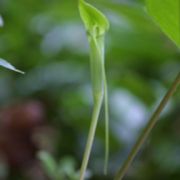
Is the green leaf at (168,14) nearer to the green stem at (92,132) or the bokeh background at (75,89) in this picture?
the green stem at (92,132)

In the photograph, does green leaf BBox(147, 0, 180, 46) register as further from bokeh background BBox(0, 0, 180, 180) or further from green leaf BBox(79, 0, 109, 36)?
bokeh background BBox(0, 0, 180, 180)

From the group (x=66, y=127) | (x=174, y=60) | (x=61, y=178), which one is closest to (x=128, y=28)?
(x=174, y=60)

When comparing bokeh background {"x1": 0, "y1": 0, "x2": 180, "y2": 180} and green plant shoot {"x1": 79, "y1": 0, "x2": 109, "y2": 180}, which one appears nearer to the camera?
green plant shoot {"x1": 79, "y1": 0, "x2": 109, "y2": 180}

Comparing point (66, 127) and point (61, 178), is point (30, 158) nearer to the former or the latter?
point (66, 127)

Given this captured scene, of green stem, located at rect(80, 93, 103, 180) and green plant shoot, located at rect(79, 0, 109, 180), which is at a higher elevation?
green plant shoot, located at rect(79, 0, 109, 180)

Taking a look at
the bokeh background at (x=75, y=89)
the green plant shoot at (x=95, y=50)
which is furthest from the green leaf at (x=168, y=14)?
the bokeh background at (x=75, y=89)

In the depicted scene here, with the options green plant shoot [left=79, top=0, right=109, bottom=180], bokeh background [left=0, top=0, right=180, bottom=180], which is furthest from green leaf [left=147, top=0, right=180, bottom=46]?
bokeh background [left=0, top=0, right=180, bottom=180]

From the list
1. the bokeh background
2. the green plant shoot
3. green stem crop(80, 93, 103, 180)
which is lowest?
the bokeh background
